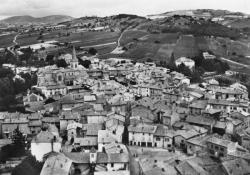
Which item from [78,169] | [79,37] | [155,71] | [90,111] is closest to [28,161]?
[78,169]

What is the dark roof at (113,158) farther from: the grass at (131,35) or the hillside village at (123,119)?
the grass at (131,35)

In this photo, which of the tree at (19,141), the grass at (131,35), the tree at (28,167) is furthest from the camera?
the grass at (131,35)

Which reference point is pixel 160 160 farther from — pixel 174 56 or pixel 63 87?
pixel 174 56

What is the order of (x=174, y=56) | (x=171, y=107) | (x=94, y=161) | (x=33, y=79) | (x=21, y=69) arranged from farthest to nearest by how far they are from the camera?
(x=174, y=56) < (x=21, y=69) < (x=33, y=79) < (x=171, y=107) < (x=94, y=161)

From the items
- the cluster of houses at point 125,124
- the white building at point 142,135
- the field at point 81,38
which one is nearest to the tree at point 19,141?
the cluster of houses at point 125,124

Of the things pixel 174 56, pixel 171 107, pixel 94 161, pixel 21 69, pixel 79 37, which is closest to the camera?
pixel 94 161

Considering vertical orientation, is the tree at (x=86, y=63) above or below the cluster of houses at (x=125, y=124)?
above
